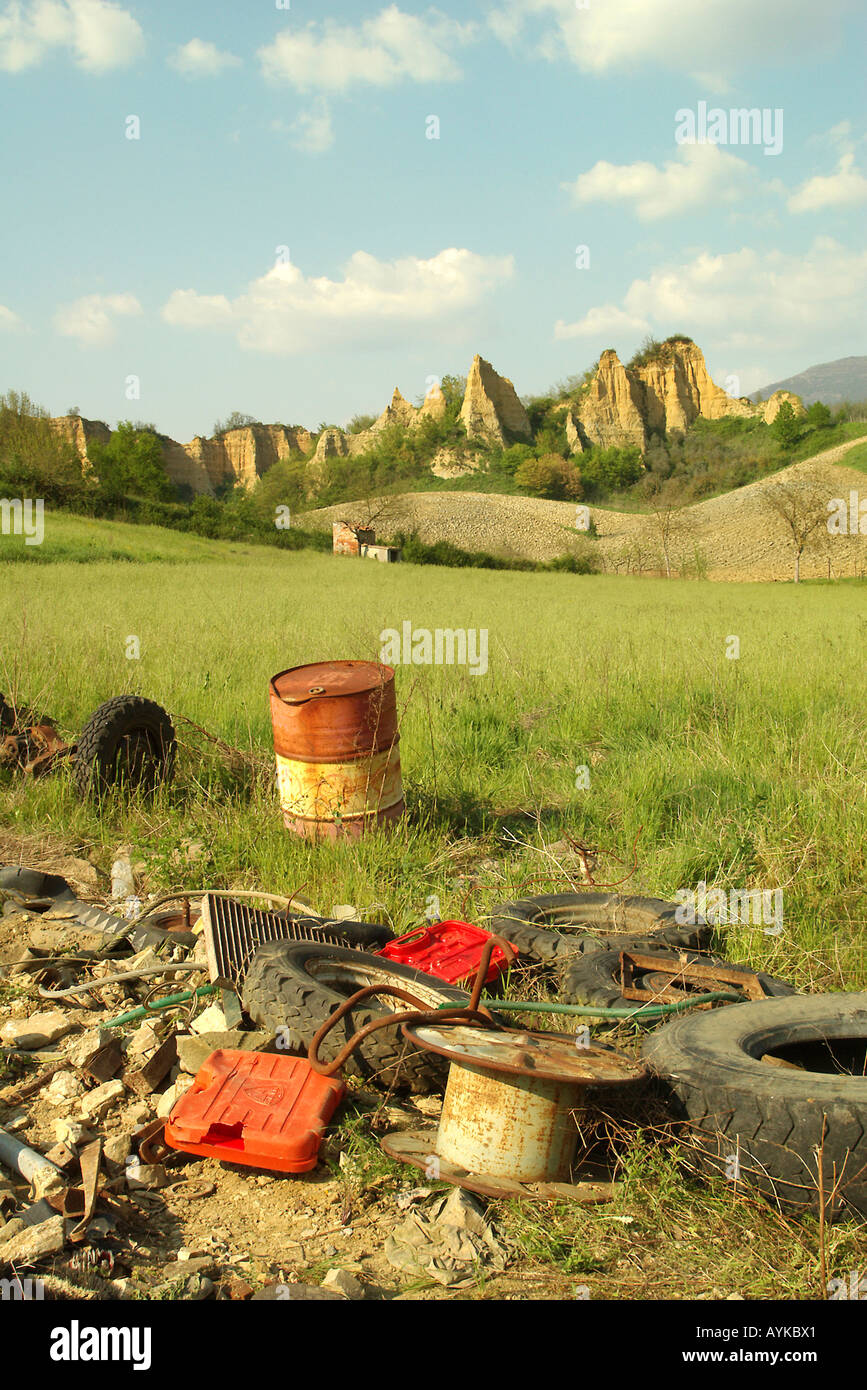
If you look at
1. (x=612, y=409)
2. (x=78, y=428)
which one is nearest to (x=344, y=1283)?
(x=78, y=428)

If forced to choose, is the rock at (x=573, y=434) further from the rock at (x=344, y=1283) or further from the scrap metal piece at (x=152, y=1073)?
the rock at (x=344, y=1283)

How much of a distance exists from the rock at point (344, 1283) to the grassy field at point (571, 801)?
44cm

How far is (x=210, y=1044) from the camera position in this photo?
2.78 meters

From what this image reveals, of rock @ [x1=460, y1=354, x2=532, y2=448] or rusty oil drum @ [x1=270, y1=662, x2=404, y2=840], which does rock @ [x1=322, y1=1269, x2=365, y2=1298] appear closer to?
rusty oil drum @ [x1=270, y1=662, x2=404, y2=840]

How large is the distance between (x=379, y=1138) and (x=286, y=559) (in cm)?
3865

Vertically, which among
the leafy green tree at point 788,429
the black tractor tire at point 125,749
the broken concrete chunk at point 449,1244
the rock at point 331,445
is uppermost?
the rock at point 331,445

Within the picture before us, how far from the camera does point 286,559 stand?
39.8 metres

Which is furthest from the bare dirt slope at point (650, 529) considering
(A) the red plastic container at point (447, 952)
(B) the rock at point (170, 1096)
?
(B) the rock at point (170, 1096)

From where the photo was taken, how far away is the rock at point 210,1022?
2.96m

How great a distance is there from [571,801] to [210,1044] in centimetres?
310

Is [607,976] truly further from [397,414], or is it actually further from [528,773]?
[397,414]

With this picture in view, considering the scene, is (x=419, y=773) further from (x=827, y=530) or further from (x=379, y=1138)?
(x=827, y=530)

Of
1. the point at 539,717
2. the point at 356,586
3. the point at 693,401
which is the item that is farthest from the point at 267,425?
the point at 539,717

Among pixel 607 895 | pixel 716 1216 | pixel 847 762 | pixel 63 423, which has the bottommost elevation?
pixel 716 1216
